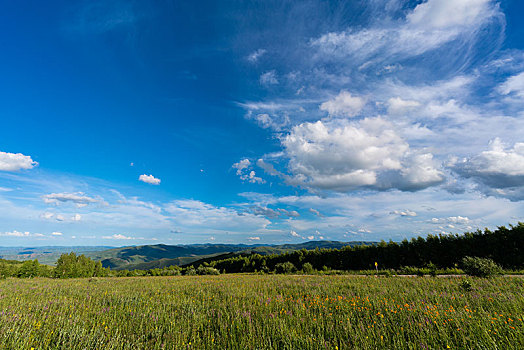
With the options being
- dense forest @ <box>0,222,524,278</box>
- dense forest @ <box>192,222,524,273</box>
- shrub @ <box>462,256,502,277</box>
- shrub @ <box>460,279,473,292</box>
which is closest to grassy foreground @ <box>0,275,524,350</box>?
shrub @ <box>460,279,473,292</box>

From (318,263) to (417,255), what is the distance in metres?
17.8

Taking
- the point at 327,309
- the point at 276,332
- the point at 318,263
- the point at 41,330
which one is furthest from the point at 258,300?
the point at 318,263

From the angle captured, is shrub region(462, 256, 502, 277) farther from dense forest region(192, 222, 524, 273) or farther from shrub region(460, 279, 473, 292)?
dense forest region(192, 222, 524, 273)

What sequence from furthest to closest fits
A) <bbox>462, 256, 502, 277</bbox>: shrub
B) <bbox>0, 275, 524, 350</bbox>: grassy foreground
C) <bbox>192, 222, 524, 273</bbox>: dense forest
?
<bbox>192, 222, 524, 273</bbox>: dense forest → <bbox>462, 256, 502, 277</bbox>: shrub → <bbox>0, 275, 524, 350</bbox>: grassy foreground

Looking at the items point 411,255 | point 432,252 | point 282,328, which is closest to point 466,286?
point 282,328

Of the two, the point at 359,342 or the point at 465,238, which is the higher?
the point at 465,238

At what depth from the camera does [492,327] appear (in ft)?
15.5

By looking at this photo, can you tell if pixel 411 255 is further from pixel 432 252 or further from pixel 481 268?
pixel 481 268

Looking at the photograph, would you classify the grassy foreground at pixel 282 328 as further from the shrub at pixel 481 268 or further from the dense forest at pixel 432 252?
the dense forest at pixel 432 252

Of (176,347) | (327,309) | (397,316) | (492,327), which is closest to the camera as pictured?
(176,347)

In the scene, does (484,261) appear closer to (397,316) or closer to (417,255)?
(397,316)

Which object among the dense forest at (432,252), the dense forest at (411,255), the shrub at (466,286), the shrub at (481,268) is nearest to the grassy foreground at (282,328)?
the shrub at (466,286)

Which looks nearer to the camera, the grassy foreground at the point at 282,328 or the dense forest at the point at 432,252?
the grassy foreground at the point at 282,328

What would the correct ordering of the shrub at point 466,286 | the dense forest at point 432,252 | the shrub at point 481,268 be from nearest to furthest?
the shrub at point 466,286
the shrub at point 481,268
the dense forest at point 432,252
